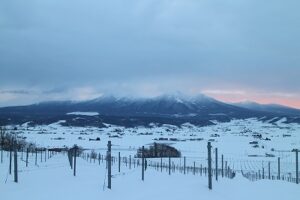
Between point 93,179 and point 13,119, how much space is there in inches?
6996

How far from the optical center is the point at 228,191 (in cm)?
2278

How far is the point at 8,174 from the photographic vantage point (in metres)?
24.3

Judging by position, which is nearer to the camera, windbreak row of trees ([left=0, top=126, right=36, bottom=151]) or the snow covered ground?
the snow covered ground

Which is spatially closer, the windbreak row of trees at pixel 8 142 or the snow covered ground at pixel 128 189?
the snow covered ground at pixel 128 189

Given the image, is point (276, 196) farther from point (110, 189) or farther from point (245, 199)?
point (110, 189)

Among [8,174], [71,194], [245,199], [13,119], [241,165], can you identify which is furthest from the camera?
[13,119]

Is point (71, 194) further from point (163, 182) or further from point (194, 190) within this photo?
point (163, 182)

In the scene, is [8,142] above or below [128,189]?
above

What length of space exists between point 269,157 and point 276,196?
50.1 metres

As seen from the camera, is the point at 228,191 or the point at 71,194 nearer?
the point at 71,194

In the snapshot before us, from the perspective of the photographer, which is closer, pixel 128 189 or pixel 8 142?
pixel 128 189

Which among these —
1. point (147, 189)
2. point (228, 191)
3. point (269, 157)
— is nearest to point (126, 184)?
point (147, 189)

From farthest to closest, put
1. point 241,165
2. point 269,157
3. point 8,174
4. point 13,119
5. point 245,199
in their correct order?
point 13,119, point 269,157, point 241,165, point 8,174, point 245,199

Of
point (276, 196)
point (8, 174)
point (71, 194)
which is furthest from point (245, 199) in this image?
point (8, 174)
